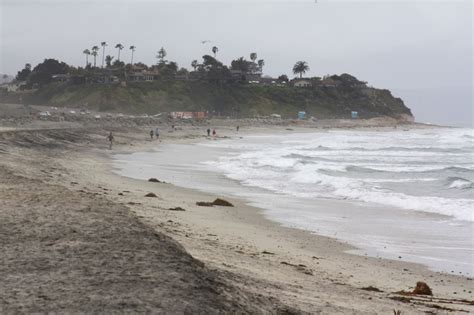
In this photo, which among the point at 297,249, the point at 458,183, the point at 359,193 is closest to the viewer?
the point at 297,249

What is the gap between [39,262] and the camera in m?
6.30

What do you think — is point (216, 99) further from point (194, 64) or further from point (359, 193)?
point (359, 193)

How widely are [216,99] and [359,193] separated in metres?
102

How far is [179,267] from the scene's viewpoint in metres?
5.99

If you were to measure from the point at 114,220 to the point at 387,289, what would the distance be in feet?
13.4

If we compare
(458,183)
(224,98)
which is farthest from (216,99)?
(458,183)

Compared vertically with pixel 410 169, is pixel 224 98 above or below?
above

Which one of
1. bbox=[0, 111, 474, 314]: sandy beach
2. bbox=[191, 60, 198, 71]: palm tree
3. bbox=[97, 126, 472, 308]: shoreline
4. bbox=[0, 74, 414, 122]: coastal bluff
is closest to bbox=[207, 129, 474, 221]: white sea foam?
bbox=[97, 126, 472, 308]: shoreline

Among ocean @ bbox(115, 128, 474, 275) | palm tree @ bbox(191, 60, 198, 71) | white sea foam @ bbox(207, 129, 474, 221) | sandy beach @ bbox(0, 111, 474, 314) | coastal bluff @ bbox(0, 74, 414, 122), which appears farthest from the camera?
palm tree @ bbox(191, 60, 198, 71)

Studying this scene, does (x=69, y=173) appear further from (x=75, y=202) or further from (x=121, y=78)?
(x=121, y=78)

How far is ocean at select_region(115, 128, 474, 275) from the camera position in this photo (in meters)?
13.5

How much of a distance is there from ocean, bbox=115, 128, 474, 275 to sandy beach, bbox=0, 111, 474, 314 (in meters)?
1.48

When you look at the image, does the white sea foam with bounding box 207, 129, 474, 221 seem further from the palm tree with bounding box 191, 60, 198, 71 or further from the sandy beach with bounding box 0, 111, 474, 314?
the palm tree with bounding box 191, 60, 198, 71

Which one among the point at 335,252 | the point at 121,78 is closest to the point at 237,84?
the point at 121,78
